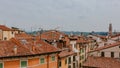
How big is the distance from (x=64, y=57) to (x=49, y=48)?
6448 millimetres

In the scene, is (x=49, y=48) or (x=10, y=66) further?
(x=49, y=48)

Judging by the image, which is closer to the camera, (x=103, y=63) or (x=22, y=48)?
(x=22, y=48)

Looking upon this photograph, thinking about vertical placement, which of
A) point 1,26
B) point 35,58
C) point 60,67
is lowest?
point 60,67

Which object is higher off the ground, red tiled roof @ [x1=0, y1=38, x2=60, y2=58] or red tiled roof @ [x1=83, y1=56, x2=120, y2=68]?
red tiled roof @ [x1=0, y1=38, x2=60, y2=58]

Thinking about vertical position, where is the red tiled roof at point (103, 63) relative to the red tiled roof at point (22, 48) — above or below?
below

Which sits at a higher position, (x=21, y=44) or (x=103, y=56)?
(x=21, y=44)

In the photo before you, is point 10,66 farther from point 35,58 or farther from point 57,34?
point 57,34

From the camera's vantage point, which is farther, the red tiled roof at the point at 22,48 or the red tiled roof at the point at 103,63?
the red tiled roof at the point at 103,63

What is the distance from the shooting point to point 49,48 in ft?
119

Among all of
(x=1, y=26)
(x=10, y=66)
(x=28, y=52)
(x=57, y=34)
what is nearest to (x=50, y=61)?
(x=28, y=52)

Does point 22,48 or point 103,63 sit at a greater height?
point 22,48

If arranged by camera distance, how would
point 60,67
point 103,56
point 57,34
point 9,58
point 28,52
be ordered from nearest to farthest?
point 9,58, point 28,52, point 60,67, point 103,56, point 57,34

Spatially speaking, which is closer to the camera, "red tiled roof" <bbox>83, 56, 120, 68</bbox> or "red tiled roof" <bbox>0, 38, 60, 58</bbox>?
"red tiled roof" <bbox>0, 38, 60, 58</bbox>

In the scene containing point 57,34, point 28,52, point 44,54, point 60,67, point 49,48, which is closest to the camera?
point 28,52
